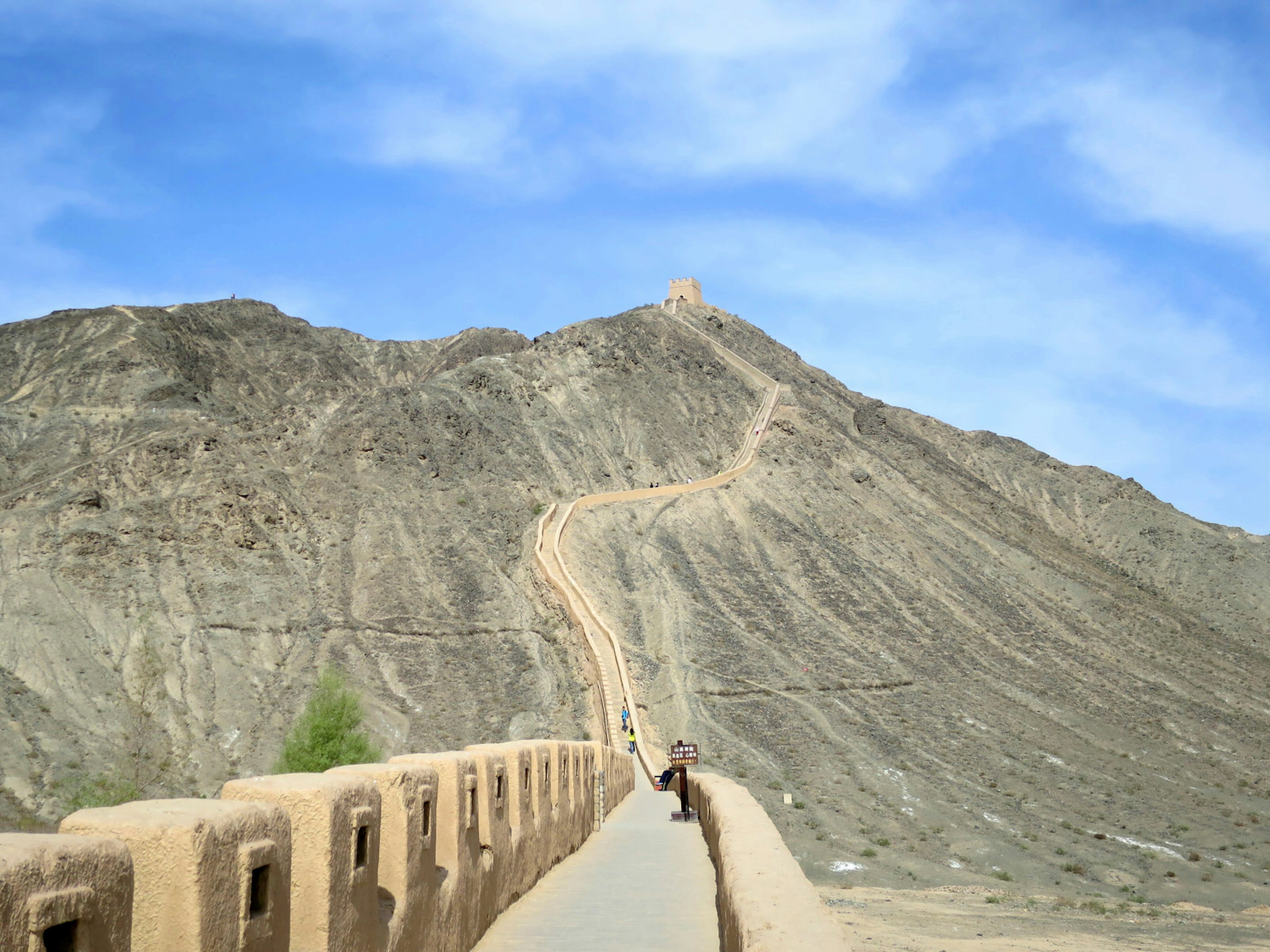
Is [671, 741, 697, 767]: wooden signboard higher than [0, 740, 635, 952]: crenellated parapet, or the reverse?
[0, 740, 635, 952]: crenellated parapet

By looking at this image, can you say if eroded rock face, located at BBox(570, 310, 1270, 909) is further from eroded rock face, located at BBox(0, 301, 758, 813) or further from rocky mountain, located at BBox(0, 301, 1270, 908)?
eroded rock face, located at BBox(0, 301, 758, 813)

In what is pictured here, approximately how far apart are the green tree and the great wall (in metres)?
17.4

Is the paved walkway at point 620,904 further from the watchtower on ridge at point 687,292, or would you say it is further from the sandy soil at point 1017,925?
the watchtower on ridge at point 687,292

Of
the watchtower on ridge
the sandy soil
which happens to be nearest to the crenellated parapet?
the sandy soil

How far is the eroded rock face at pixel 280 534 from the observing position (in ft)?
106

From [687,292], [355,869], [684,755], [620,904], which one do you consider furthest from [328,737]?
[687,292]

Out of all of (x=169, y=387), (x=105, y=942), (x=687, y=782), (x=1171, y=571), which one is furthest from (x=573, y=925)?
(x=1171, y=571)

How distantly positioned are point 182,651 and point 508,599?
11.0m

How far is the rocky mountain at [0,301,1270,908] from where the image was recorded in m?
29.2

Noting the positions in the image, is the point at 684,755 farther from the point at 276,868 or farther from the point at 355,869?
the point at 276,868

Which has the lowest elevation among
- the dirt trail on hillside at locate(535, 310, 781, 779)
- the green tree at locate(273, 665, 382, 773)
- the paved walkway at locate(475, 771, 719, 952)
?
the paved walkway at locate(475, 771, 719, 952)

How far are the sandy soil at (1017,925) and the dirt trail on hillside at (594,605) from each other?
8.85m

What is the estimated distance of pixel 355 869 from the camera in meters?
4.86

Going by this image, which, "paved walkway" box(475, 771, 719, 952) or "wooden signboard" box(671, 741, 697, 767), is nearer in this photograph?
"paved walkway" box(475, 771, 719, 952)
